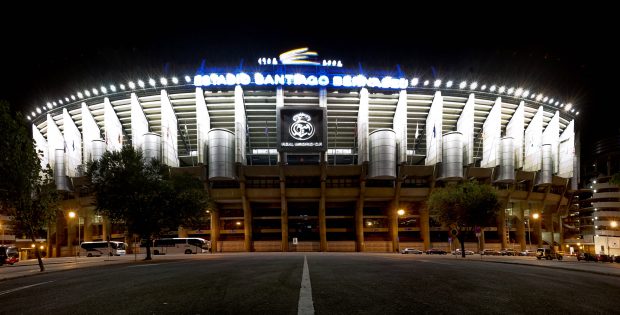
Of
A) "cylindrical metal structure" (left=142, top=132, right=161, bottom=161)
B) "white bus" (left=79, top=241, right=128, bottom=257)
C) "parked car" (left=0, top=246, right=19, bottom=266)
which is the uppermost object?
"cylindrical metal structure" (left=142, top=132, right=161, bottom=161)

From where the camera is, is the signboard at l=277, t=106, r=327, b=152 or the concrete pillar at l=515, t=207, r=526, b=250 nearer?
the signboard at l=277, t=106, r=327, b=152

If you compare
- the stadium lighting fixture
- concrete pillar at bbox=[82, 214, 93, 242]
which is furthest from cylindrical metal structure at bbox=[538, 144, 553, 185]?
concrete pillar at bbox=[82, 214, 93, 242]

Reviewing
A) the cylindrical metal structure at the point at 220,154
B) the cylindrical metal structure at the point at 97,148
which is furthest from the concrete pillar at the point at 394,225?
the cylindrical metal structure at the point at 97,148

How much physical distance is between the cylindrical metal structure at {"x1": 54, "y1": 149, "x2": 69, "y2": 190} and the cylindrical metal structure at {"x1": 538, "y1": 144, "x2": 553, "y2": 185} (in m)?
74.9

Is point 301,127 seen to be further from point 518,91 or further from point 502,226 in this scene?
point 502,226

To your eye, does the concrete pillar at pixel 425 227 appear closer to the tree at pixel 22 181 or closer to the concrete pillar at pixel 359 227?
the concrete pillar at pixel 359 227

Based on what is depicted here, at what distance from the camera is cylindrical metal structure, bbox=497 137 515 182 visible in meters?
54.8

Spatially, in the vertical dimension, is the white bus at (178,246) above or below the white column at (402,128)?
below

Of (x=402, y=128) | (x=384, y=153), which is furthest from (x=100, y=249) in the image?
(x=402, y=128)

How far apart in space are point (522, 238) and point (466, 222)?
1344 inches

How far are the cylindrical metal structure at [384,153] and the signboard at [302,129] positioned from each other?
7395 millimetres

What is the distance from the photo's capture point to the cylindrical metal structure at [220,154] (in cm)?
5141

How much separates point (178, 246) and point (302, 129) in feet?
80.0

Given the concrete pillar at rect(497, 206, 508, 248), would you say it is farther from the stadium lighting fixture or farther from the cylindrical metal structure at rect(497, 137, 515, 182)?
the stadium lighting fixture
